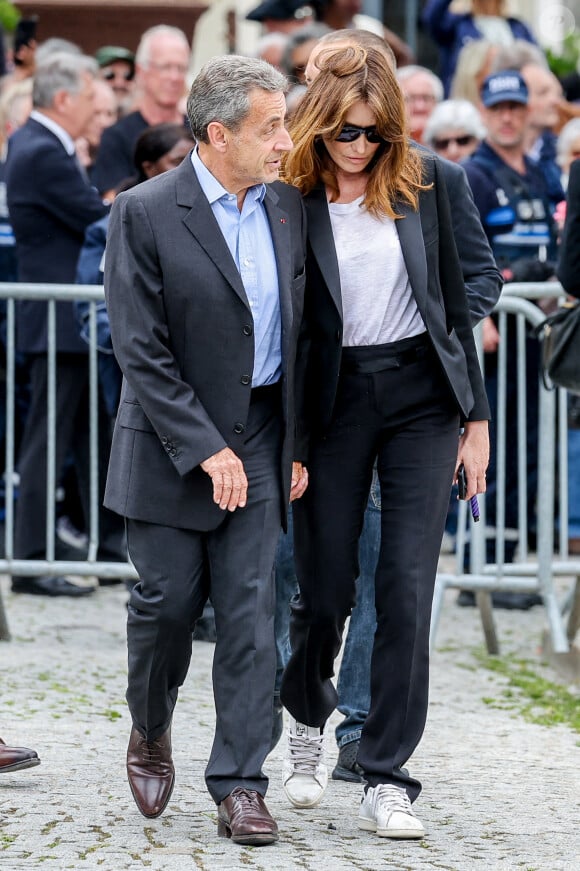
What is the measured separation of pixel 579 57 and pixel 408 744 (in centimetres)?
1759

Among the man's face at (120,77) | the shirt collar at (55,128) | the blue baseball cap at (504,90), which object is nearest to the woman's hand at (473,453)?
the shirt collar at (55,128)

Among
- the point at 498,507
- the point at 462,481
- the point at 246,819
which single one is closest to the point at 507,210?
the point at 498,507

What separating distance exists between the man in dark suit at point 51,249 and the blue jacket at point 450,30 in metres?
4.43

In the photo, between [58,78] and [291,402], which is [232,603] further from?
[58,78]

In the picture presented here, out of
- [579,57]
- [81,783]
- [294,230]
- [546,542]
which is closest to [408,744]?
[81,783]

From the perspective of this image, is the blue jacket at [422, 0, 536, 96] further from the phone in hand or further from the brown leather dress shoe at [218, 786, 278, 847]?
the brown leather dress shoe at [218, 786, 278, 847]

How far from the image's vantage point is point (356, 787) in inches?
214

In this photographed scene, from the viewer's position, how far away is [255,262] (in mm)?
4688

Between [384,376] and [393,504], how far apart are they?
341 millimetres

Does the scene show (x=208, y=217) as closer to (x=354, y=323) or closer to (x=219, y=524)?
(x=354, y=323)

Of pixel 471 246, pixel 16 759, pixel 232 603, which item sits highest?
pixel 471 246

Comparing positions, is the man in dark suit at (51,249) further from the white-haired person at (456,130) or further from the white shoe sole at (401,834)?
the white shoe sole at (401,834)

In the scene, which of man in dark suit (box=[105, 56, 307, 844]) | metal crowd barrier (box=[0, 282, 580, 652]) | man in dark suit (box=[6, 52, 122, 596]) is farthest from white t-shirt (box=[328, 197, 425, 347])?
Result: man in dark suit (box=[6, 52, 122, 596])

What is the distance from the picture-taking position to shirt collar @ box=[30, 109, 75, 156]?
28.2 feet
